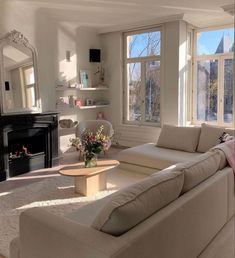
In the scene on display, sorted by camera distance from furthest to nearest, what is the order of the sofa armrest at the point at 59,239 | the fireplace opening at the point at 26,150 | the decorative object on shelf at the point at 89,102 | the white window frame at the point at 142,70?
the decorative object on shelf at the point at 89,102 < the white window frame at the point at 142,70 < the fireplace opening at the point at 26,150 < the sofa armrest at the point at 59,239

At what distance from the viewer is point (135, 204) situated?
1627 mm

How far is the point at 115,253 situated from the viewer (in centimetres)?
136

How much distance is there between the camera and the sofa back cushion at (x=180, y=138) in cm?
478

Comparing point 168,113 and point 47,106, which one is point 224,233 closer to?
point 168,113

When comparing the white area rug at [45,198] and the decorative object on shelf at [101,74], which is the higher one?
the decorative object on shelf at [101,74]

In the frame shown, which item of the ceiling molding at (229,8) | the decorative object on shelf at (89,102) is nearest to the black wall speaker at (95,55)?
the decorative object on shelf at (89,102)

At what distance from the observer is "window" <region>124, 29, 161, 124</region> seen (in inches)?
251

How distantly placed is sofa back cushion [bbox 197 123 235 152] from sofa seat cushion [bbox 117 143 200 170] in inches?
7.5

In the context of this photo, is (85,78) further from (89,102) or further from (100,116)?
(100,116)

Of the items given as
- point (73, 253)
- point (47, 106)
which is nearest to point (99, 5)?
point (47, 106)

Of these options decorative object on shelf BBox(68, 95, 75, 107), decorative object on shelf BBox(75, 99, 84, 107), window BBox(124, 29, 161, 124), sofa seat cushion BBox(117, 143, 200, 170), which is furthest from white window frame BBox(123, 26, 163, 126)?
sofa seat cushion BBox(117, 143, 200, 170)

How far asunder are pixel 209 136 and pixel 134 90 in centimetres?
266

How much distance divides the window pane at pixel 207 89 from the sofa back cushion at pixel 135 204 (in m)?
4.70

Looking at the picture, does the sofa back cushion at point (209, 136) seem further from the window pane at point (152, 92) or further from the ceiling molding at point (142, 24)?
the ceiling molding at point (142, 24)
